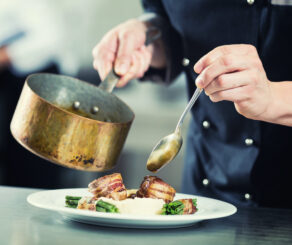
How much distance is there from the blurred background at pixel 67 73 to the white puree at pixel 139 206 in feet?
7.77

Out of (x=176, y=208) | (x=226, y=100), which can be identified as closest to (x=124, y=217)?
(x=176, y=208)

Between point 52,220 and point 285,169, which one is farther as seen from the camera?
point 285,169

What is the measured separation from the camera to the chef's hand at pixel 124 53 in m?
1.54

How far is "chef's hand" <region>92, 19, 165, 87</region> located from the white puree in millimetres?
596

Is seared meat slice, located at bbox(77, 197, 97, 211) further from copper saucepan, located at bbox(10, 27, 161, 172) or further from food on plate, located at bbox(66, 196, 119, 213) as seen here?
copper saucepan, located at bbox(10, 27, 161, 172)

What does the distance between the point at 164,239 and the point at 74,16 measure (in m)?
4.17

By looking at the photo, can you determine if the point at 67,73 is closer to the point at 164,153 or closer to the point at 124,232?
the point at 164,153

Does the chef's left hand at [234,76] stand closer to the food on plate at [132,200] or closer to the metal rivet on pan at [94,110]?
the food on plate at [132,200]

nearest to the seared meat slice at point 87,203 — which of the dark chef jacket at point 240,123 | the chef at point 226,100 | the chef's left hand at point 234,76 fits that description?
the chef's left hand at point 234,76

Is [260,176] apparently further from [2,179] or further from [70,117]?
[2,179]

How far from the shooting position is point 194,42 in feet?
5.50

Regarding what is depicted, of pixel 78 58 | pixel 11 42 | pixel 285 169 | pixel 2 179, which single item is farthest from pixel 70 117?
pixel 78 58

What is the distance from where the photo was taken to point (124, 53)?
62.1 inches

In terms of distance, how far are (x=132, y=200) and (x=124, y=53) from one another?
0.69 m
